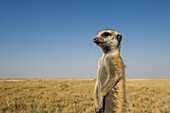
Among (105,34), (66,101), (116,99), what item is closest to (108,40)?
(105,34)

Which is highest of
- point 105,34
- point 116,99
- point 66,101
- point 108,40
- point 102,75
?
point 105,34

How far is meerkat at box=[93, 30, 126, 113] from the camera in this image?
2.01 metres

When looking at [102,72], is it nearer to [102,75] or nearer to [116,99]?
[102,75]

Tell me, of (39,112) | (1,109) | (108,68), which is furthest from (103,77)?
(1,109)

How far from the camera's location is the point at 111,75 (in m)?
2.03

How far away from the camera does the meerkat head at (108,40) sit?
2173 millimetres

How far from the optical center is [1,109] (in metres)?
5.98

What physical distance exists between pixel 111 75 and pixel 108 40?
567 mm

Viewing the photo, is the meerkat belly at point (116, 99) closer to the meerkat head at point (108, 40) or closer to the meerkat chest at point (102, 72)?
the meerkat chest at point (102, 72)

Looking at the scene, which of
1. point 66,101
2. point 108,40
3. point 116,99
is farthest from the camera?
point 66,101

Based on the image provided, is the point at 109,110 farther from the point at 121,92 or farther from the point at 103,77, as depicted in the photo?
the point at 103,77

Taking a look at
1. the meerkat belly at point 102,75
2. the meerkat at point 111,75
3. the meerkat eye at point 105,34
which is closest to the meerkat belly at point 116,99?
the meerkat at point 111,75

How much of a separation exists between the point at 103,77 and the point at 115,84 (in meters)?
0.27

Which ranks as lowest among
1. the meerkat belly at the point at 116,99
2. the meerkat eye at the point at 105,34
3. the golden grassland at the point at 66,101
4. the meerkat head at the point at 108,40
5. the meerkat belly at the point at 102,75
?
the golden grassland at the point at 66,101
